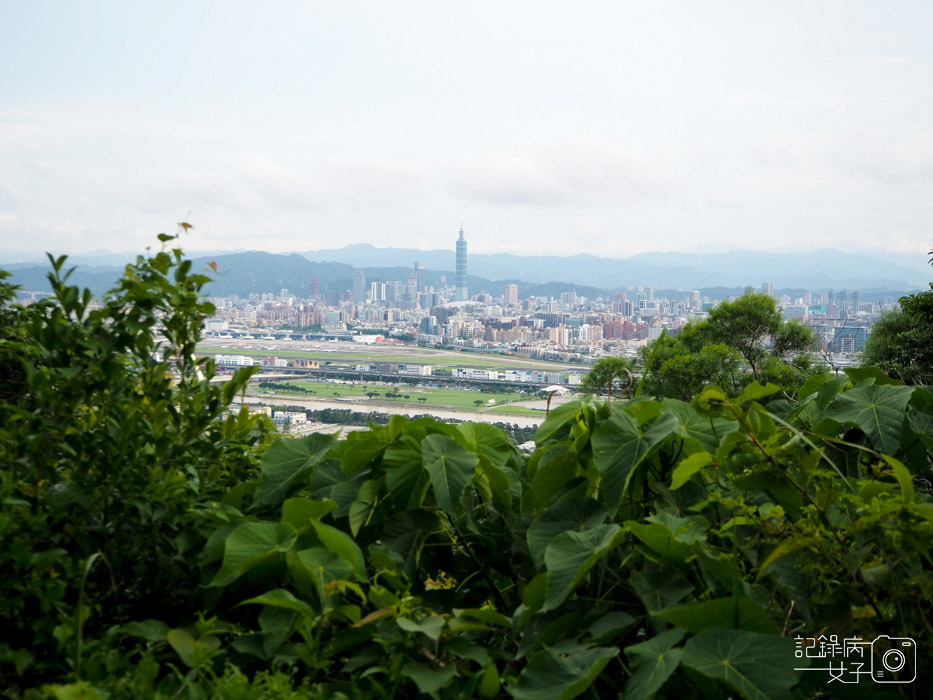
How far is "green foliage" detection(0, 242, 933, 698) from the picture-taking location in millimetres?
532

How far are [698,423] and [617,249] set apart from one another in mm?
76106

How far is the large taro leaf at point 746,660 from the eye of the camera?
485 mm

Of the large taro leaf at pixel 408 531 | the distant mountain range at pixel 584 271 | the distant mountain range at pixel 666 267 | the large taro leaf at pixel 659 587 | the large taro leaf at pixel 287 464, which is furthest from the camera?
the distant mountain range at pixel 666 267

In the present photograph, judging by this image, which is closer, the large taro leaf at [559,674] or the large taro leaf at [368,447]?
the large taro leaf at [559,674]

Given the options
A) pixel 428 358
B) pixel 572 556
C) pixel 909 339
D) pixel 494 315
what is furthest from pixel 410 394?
pixel 494 315

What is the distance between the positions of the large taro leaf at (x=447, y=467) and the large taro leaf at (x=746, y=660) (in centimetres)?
25

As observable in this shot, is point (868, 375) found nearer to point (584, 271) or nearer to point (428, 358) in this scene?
point (428, 358)

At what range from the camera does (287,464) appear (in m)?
0.84

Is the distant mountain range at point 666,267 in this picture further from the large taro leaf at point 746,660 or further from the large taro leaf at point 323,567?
the large taro leaf at point 746,660

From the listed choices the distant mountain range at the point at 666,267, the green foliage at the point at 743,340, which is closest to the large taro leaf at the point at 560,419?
the green foliage at the point at 743,340

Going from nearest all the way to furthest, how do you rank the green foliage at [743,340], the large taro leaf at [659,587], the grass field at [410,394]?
the large taro leaf at [659,587] → the green foliage at [743,340] → the grass field at [410,394]

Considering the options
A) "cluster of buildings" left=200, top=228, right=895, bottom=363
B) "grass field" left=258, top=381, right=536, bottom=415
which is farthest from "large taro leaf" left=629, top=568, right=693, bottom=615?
"cluster of buildings" left=200, top=228, right=895, bottom=363

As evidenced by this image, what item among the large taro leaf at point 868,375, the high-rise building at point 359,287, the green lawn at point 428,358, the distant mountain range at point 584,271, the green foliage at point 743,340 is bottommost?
the green lawn at point 428,358

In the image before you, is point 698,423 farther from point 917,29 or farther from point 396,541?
point 917,29
